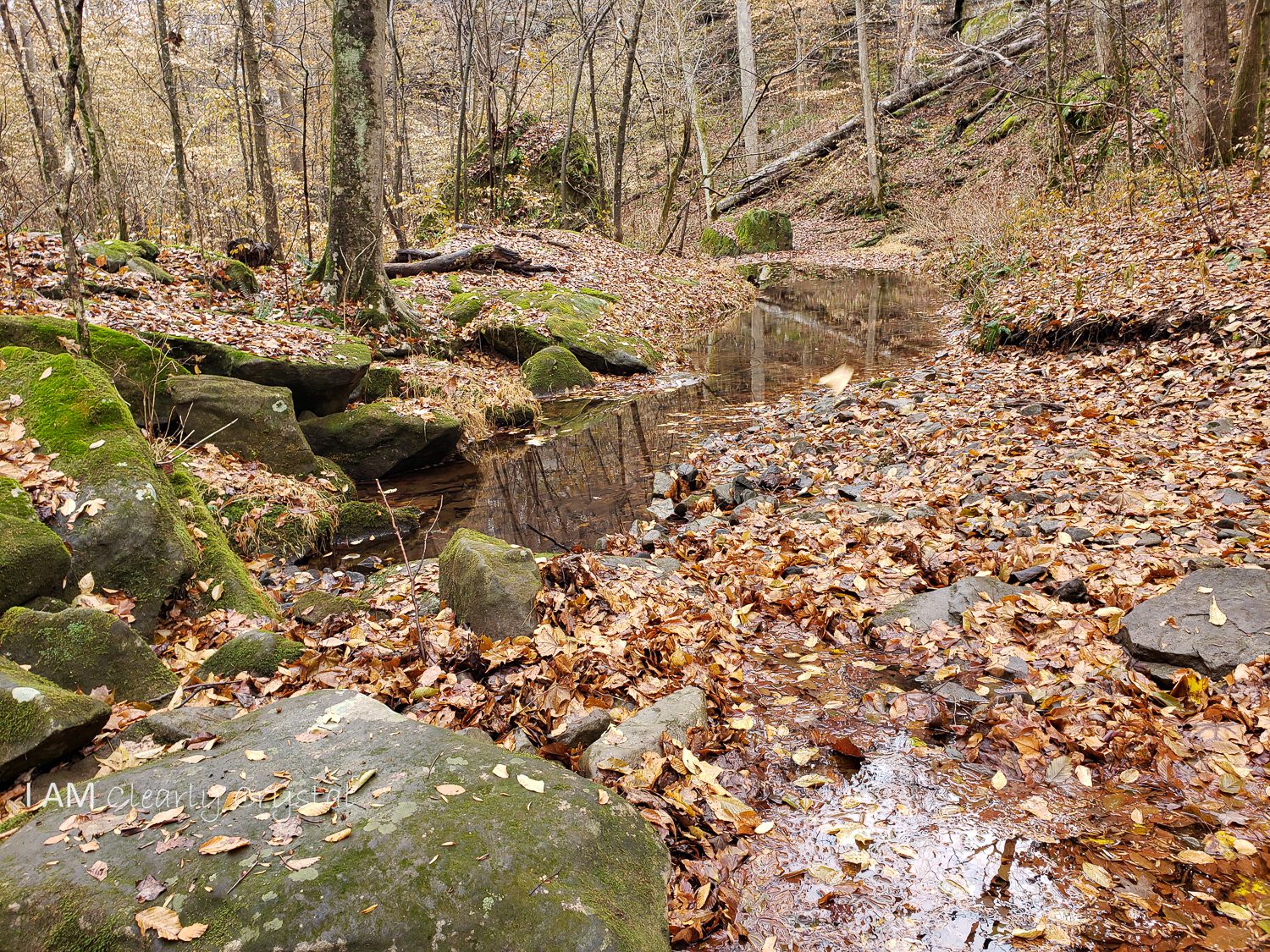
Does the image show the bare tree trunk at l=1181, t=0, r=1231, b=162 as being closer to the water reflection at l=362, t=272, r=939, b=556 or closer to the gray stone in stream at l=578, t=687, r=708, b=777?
the water reflection at l=362, t=272, r=939, b=556

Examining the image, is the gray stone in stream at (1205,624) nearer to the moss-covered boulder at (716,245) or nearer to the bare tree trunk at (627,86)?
the bare tree trunk at (627,86)

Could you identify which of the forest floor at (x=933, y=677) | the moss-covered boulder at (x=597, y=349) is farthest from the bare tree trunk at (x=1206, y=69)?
the moss-covered boulder at (x=597, y=349)

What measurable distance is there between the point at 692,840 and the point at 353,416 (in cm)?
729

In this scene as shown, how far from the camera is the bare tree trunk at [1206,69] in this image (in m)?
11.0

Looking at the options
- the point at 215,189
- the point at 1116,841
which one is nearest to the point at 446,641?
the point at 1116,841

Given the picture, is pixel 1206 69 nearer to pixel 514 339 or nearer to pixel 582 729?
pixel 514 339

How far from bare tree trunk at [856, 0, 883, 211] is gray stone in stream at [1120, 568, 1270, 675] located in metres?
26.1

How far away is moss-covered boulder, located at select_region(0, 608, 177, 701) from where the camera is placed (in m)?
3.30

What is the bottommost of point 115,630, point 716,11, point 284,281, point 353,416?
point 115,630

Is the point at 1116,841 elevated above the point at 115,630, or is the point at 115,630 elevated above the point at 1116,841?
the point at 115,630

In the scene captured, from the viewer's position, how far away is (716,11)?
34812 mm

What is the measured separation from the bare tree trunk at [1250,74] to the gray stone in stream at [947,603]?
10.8m

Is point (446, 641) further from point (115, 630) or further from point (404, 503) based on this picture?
point (404, 503)


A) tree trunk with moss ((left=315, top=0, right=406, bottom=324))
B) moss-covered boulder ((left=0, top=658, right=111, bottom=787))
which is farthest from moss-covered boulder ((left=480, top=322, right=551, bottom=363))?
moss-covered boulder ((left=0, top=658, right=111, bottom=787))
